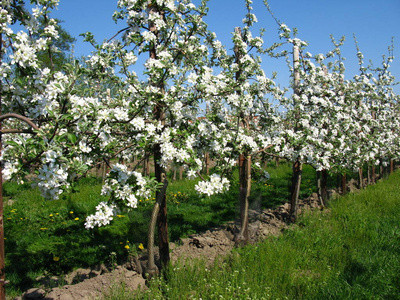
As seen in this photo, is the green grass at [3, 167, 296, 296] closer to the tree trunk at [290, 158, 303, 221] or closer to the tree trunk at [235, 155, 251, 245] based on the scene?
the tree trunk at [235, 155, 251, 245]

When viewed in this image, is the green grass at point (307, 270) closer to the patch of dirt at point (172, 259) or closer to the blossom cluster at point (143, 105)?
the patch of dirt at point (172, 259)

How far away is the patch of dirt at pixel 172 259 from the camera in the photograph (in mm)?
3756

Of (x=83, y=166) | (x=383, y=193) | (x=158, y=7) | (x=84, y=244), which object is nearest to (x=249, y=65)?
(x=158, y=7)

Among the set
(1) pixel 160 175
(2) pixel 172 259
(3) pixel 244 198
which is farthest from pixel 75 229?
(3) pixel 244 198

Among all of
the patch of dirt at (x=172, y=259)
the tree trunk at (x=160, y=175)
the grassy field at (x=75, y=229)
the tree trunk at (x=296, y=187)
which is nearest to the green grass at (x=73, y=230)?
the grassy field at (x=75, y=229)

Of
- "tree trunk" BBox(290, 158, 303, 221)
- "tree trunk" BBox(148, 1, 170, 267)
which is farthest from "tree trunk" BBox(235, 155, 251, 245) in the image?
"tree trunk" BBox(290, 158, 303, 221)

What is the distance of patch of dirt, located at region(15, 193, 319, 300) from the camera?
3756mm

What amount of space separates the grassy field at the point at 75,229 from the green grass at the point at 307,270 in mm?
444

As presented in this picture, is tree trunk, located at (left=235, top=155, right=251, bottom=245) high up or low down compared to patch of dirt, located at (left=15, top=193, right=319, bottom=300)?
up

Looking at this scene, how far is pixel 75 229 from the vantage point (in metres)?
5.68

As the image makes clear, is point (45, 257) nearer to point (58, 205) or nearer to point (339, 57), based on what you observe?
point (58, 205)

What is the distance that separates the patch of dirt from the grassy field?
24 centimetres

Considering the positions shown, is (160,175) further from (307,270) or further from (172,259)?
(307,270)

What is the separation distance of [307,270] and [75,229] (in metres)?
4.06
